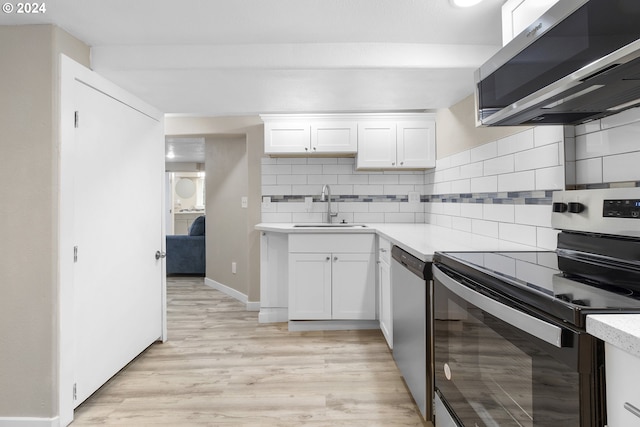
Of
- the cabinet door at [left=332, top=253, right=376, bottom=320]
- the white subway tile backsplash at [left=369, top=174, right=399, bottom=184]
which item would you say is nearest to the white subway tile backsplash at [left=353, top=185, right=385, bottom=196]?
the white subway tile backsplash at [left=369, top=174, right=399, bottom=184]

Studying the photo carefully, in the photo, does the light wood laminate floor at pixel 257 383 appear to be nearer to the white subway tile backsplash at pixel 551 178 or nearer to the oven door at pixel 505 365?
the oven door at pixel 505 365

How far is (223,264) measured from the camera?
454cm

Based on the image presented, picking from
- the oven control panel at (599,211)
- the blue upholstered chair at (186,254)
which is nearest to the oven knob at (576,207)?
Answer: the oven control panel at (599,211)

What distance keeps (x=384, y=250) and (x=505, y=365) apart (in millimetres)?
1606

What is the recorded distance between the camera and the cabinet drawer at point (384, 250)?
246cm

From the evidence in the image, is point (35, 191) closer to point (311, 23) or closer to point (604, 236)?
point (311, 23)

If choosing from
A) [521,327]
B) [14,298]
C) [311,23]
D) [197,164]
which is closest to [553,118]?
[521,327]

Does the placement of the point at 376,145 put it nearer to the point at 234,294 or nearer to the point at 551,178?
the point at 551,178

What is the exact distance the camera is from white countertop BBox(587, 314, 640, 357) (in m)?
0.60

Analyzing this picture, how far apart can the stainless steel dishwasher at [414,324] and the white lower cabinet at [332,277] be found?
82cm

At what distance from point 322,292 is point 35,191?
2102 mm

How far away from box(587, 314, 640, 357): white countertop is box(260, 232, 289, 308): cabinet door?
8.96ft

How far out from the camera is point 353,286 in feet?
9.87

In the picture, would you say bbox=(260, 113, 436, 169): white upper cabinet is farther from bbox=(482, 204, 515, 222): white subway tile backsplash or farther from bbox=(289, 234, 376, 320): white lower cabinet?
bbox=(482, 204, 515, 222): white subway tile backsplash
